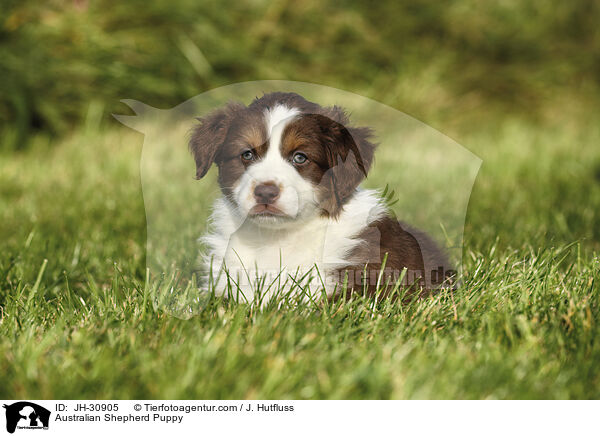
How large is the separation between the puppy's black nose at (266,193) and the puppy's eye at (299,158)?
0.50 feet

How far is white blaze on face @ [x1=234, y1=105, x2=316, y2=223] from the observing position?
2.65m

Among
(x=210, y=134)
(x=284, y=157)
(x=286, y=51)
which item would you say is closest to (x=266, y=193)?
(x=284, y=157)

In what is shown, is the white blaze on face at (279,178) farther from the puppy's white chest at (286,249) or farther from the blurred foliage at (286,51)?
the blurred foliage at (286,51)

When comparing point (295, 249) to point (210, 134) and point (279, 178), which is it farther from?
point (210, 134)

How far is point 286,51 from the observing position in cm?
921

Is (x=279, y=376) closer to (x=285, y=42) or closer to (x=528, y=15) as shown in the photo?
(x=285, y=42)

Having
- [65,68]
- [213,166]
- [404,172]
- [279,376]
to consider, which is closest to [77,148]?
[65,68]

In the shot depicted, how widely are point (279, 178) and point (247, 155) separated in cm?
21
